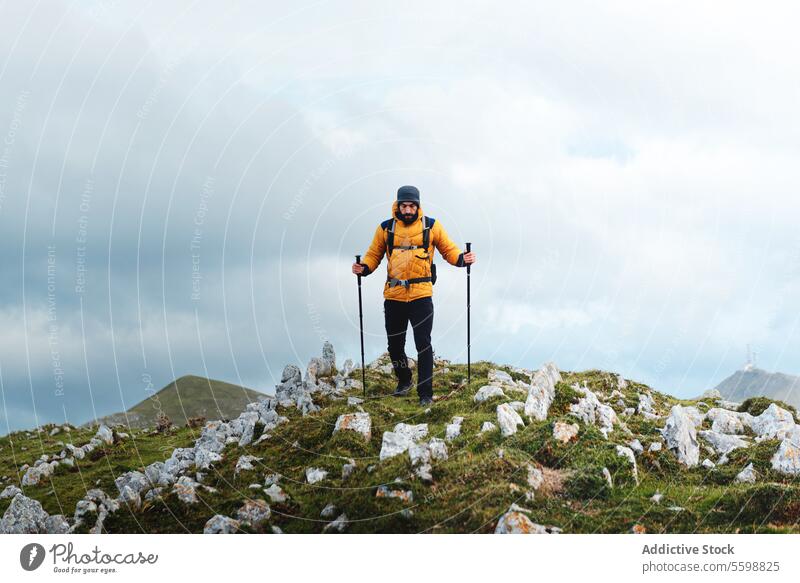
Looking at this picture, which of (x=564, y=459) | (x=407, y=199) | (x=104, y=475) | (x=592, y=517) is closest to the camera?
(x=592, y=517)

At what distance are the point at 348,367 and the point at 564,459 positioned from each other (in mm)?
12576

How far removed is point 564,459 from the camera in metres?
13.0

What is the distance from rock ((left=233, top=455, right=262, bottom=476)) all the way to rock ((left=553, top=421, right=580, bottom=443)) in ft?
24.1

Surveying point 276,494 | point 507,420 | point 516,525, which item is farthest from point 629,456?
point 276,494

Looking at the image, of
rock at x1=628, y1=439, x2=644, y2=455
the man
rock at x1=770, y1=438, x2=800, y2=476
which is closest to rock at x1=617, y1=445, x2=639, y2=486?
rock at x1=628, y1=439, x2=644, y2=455

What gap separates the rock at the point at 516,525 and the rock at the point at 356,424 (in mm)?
5844

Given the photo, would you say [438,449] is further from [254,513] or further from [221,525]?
[221,525]

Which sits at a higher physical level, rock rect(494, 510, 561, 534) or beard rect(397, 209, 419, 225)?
beard rect(397, 209, 419, 225)

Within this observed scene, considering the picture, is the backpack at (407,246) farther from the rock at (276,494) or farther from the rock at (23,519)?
the rock at (23,519)

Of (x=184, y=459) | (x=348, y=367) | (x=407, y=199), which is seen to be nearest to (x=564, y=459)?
(x=407, y=199)

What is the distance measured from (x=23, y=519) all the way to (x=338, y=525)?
780 cm

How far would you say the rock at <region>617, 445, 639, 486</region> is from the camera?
12.9 metres

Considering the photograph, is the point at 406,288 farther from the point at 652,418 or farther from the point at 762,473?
the point at 762,473

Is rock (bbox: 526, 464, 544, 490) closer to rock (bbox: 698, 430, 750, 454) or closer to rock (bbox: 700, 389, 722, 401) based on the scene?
rock (bbox: 698, 430, 750, 454)
